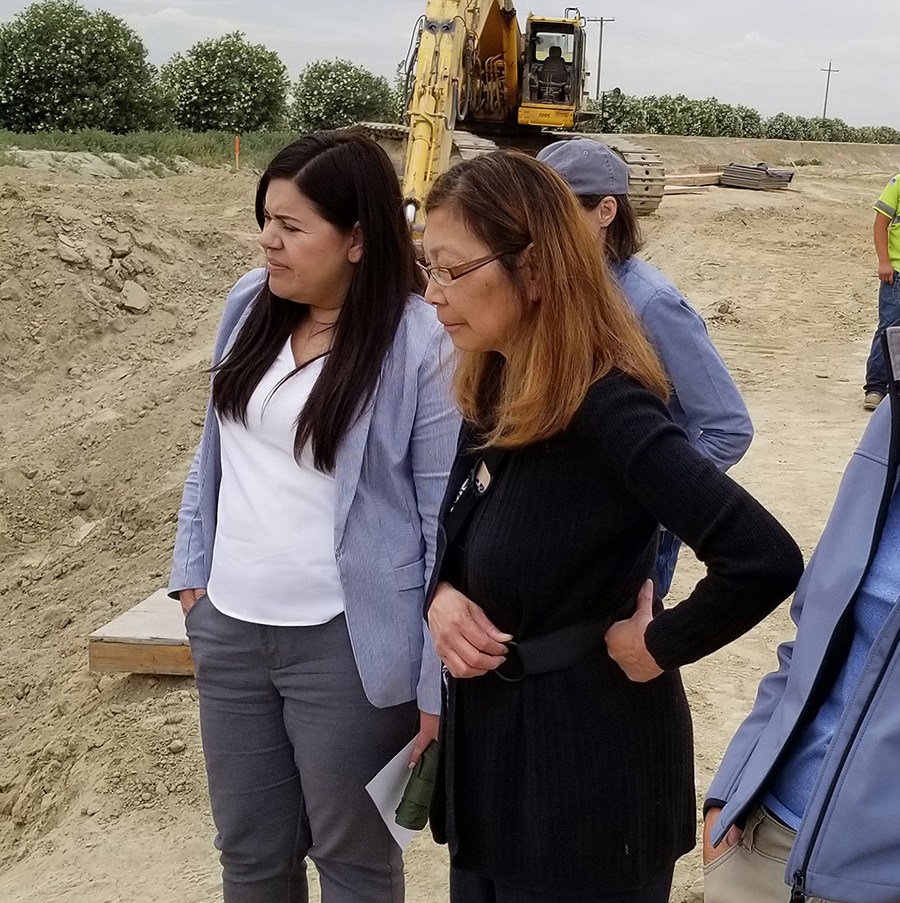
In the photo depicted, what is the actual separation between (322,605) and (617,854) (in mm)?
775

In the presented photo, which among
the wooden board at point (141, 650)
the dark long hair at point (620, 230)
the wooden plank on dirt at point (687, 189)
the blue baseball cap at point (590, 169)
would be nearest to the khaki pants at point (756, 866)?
the dark long hair at point (620, 230)

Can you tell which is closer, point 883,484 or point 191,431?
point 883,484

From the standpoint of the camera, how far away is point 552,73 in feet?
49.2

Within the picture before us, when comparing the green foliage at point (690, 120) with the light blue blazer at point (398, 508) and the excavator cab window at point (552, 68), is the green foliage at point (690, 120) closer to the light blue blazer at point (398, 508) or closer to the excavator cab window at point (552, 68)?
the excavator cab window at point (552, 68)

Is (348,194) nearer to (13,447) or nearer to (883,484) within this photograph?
(883,484)

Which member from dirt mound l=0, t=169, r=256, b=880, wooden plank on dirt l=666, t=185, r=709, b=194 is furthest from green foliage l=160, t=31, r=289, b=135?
dirt mound l=0, t=169, r=256, b=880

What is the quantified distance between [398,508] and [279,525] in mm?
241

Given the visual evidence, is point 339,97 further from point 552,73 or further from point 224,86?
point 552,73

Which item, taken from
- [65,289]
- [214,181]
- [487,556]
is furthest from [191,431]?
[214,181]

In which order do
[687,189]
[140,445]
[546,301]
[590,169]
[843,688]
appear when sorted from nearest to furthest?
[843,688]
[546,301]
[590,169]
[140,445]
[687,189]

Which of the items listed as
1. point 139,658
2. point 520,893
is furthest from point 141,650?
point 520,893

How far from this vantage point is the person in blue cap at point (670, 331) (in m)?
2.74

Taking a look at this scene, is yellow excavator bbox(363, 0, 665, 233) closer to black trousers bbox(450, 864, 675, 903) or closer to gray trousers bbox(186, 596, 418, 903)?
gray trousers bbox(186, 596, 418, 903)

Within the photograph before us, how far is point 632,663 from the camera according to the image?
1715mm
